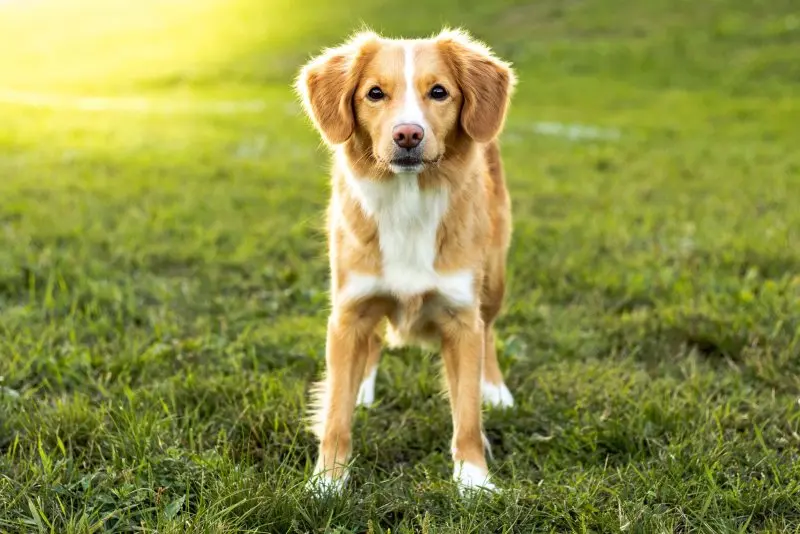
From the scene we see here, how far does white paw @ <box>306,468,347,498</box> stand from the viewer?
8.89 ft

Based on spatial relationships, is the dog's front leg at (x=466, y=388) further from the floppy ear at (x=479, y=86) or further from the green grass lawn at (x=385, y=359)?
the floppy ear at (x=479, y=86)

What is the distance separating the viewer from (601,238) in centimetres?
627

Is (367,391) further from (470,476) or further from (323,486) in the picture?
(323,486)

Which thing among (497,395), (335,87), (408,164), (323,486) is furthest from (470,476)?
(335,87)

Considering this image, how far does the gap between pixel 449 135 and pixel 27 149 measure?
8.42 metres

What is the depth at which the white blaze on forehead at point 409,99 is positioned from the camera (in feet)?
9.68

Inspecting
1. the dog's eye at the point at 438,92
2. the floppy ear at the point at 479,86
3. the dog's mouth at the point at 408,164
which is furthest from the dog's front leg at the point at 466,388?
the dog's eye at the point at 438,92

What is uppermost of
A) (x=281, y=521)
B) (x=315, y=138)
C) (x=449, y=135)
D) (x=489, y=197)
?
(x=449, y=135)

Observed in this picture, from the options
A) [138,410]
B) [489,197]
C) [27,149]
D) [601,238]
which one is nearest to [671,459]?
[489,197]

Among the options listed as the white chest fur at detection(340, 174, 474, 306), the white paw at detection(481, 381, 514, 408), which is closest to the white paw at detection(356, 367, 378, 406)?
the white paw at detection(481, 381, 514, 408)

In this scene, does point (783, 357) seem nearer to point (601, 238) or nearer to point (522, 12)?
point (601, 238)

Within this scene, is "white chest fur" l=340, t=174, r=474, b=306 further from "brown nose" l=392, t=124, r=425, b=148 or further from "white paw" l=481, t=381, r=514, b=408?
"white paw" l=481, t=381, r=514, b=408

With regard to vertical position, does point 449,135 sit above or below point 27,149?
above

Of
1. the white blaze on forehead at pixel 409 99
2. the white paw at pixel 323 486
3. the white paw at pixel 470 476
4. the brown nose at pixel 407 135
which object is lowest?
the white paw at pixel 470 476
